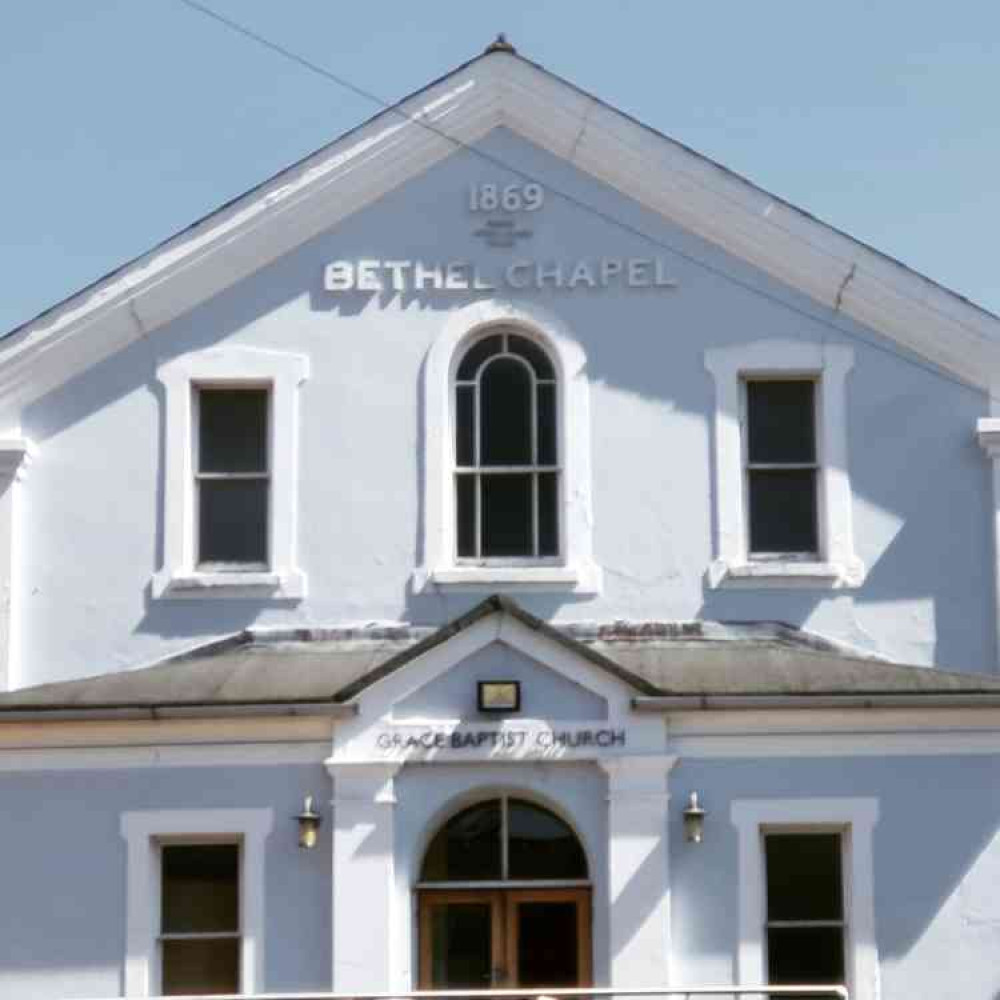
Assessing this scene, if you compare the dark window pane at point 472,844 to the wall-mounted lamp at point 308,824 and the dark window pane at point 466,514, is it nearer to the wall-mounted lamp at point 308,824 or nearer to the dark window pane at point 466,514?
the wall-mounted lamp at point 308,824

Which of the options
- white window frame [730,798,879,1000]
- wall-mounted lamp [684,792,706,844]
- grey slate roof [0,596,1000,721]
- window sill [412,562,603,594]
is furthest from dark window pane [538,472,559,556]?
white window frame [730,798,879,1000]

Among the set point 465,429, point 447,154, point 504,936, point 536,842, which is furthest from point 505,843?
point 447,154

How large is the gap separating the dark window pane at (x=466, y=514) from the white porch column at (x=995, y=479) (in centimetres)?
420

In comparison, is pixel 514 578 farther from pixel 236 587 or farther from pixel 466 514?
pixel 236 587

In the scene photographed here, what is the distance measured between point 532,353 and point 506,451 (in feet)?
2.85

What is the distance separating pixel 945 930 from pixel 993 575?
119 inches

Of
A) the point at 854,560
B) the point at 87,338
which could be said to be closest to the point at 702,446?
the point at 854,560

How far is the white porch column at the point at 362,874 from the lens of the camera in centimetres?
1847

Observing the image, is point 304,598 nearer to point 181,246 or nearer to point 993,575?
point 181,246

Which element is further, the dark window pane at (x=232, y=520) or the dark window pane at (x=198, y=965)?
the dark window pane at (x=232, y=520)

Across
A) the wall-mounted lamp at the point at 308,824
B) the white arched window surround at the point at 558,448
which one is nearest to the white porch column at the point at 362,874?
the wall-mounted lamp at the point at 308,824

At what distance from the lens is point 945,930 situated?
1862 centimetres

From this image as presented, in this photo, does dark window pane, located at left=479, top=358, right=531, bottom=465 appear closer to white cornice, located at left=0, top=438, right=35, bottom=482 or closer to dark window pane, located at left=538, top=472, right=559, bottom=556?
dark window pane, located at left=538, top=472, right=559, bottom=556

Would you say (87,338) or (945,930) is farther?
(87,338)
